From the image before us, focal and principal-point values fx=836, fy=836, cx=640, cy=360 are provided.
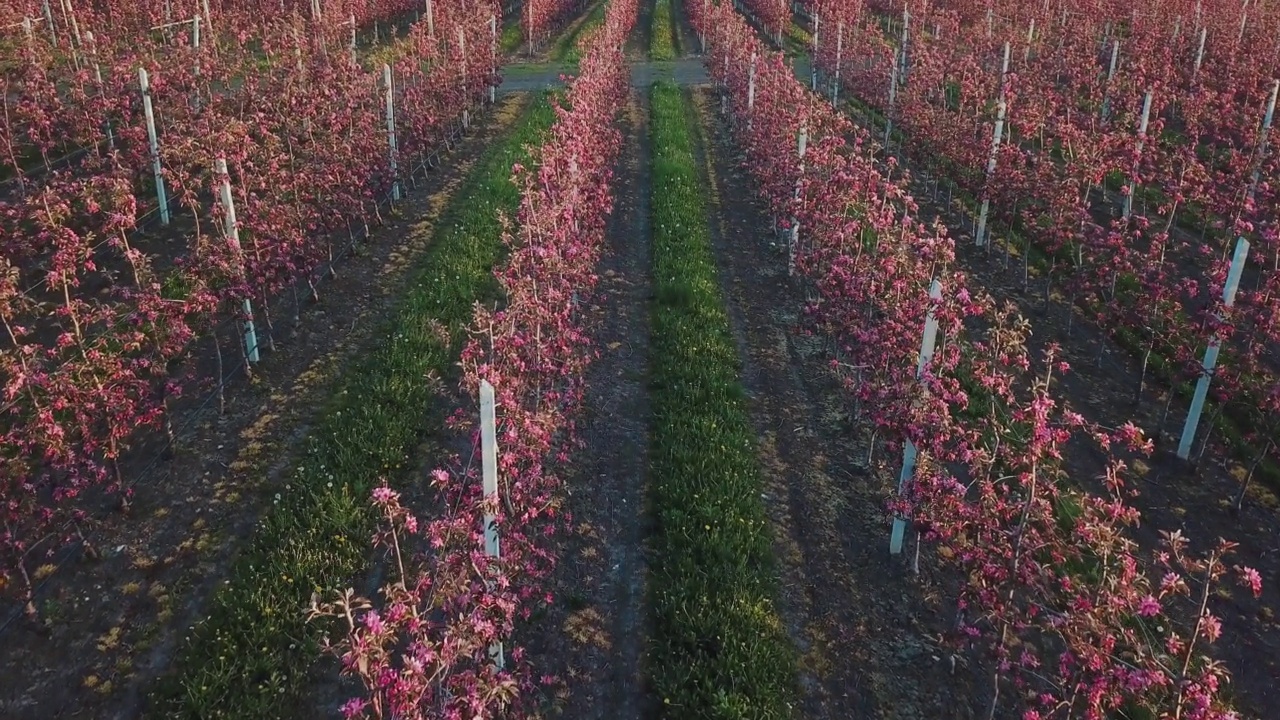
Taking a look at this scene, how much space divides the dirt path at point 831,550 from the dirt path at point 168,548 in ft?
15.8

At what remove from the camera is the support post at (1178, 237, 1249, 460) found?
26.6 ft

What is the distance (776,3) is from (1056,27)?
36.1 feet

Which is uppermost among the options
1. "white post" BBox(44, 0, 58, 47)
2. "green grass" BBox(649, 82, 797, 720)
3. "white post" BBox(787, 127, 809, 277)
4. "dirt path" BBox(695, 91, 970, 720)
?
"white post" BBox(44, 0, 58, 47)

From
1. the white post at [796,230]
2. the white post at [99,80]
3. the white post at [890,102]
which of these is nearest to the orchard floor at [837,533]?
the white post at [796,230]

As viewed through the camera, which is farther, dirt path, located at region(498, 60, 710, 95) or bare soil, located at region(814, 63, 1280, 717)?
dirt path, located at region(498, 60, 710, 95)

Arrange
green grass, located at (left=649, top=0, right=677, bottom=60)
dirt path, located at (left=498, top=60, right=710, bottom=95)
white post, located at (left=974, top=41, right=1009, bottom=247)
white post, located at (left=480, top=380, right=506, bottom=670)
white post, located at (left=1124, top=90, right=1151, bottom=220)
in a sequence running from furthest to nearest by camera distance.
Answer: green grass, located at (left=649, top=0, right=677, bottom=60) < dirt path, located at (left=498, top=60, right=710, bottom=95) < white post, located at (left=974, top=41, right=1009, bottom=247) < white post, located at (left=1124, top=90, right=1151, bottom=220) < white post, located at (left=480, top=380, right=506, bottom=670)

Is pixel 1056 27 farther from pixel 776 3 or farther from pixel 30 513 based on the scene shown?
pixel 30 513

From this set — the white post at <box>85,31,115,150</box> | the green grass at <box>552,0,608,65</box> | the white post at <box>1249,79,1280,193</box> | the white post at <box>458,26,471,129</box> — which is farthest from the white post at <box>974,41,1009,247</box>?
the green grass at <box>552,0,608,65</box>

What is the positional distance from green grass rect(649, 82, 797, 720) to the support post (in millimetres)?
4497

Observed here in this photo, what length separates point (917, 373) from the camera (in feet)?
23.0

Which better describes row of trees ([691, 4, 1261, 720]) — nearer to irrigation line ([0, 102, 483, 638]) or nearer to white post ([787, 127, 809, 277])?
white post ([787, 127, 809, 277])

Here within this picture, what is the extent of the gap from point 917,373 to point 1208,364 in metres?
3.80

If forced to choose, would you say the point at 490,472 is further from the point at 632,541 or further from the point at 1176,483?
the point at 1176,483

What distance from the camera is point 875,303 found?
8977 mm
